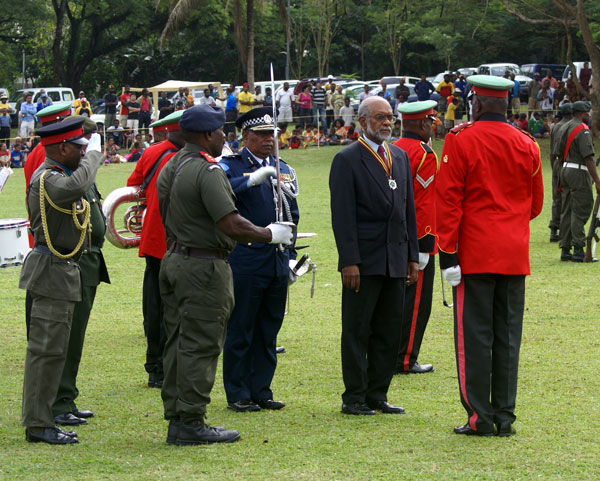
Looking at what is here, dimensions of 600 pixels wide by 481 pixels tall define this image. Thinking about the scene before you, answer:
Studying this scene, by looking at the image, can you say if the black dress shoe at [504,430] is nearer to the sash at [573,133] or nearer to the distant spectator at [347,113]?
the sash at [573,133]

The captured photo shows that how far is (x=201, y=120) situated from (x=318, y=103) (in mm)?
28197

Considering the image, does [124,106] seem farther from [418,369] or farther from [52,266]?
[52,266]

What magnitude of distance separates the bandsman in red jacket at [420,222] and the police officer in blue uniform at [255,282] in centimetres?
137

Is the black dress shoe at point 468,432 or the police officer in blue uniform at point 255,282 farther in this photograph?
the police officer in blue uniform at point 255,282

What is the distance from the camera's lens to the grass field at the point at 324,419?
5449 millimetres

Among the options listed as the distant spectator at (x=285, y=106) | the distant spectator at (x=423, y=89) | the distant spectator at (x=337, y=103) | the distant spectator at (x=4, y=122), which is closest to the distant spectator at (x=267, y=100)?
the distant spectator at (x=285, y=106)

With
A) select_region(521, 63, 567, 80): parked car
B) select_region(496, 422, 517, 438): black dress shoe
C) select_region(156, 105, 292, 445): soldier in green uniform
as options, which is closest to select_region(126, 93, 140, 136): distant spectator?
select_region(521, 63, 567, 80): parked car

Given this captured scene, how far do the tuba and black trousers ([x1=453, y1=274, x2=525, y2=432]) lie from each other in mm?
3284

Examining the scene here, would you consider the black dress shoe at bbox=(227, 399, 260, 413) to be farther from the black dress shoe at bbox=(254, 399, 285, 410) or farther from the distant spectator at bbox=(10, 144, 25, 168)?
the distant spectator at bbox=(10, 144, 25, 168)

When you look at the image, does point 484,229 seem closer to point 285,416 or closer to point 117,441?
point 285,416

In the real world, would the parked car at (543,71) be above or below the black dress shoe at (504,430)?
above

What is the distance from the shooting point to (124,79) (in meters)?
57.1

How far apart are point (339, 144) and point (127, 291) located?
72.9ft

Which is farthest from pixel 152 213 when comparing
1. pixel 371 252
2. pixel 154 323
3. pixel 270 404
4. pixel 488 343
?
pixel 488 343
